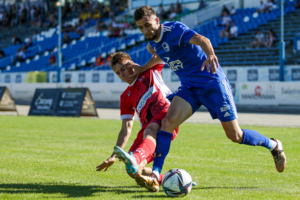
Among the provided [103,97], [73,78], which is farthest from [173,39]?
[73,78]

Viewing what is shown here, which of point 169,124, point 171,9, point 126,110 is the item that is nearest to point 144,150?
point 169,124

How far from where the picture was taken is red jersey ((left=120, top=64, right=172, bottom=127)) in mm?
5289

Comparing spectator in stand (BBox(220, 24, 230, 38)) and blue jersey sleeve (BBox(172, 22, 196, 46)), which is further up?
blue jersey sleeve (BBox(172, 22, 196, 46))

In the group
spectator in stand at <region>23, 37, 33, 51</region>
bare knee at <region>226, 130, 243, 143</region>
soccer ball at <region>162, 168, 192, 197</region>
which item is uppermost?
bare knee at <region>226, 130, 243, 143</region>

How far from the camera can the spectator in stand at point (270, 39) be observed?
25188mm

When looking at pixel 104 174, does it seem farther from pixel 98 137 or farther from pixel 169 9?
pixel 169 9

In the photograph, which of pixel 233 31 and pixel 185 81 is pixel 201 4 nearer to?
pixel 233 31

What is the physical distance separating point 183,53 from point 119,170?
2.17 metres

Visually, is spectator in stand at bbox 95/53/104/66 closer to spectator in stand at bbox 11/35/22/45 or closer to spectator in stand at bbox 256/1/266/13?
spectator in stand at bbox 256/1/266/13

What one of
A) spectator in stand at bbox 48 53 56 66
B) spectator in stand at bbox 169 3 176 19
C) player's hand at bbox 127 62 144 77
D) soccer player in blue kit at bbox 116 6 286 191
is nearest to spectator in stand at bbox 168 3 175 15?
spectator in stand at bbox 169 3 176 19

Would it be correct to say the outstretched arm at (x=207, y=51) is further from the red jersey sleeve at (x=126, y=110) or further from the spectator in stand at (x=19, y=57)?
the spectator in stand at (x=19, y=57)

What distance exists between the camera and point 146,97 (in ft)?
17.5

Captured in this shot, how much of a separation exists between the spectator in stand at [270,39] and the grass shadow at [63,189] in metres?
22.4

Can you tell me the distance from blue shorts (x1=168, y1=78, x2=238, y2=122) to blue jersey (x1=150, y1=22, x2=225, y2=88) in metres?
0.08
